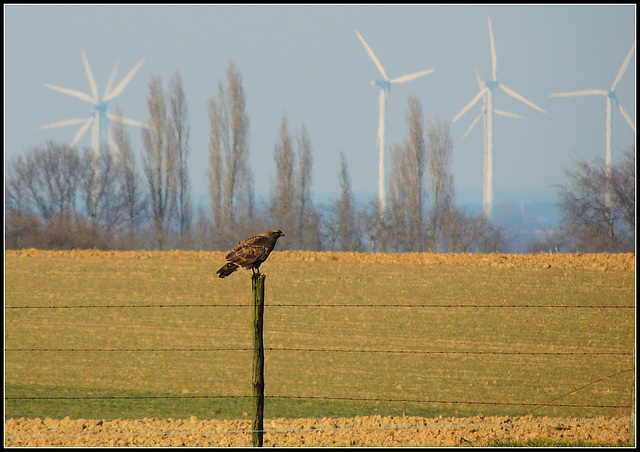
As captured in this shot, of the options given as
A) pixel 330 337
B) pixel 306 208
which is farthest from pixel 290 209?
pixel 330 337

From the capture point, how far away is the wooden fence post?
17.3 ft

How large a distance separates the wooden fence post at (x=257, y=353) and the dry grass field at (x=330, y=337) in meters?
1.68

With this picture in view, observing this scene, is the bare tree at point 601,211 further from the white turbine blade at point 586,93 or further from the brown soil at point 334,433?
the brown soil at point 334,433

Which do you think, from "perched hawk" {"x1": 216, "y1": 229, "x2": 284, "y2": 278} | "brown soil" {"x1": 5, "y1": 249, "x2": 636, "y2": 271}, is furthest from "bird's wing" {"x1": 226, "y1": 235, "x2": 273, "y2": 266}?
"brown soil" {"x1": 5, "y1": 249, "x2": 636, "y2": 271}

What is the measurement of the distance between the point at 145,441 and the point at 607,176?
2726cm

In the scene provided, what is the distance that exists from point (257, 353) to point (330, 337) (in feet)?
21.6

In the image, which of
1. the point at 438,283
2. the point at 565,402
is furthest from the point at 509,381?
the point at 438,283

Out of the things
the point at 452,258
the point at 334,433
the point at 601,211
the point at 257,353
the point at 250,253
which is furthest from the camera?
the point at 601,211

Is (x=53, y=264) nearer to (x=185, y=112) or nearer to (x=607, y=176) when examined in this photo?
(x=185, y=112)

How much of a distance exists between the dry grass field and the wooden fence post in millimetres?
1679

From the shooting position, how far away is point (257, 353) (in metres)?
5.34

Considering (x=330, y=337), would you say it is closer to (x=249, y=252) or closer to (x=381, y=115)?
(x=249, y=252)

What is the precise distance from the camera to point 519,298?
43.4 ft

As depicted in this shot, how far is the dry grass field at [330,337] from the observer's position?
9.12 meters
